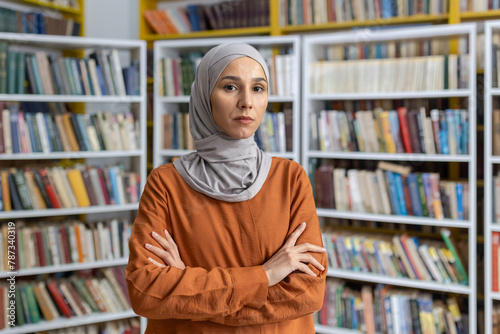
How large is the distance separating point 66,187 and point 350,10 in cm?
198

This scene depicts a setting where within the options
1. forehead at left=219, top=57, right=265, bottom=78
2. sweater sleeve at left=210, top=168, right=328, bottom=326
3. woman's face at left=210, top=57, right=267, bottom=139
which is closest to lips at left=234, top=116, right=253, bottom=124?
woman's face at left=210, top=57, right=267, bottom=139

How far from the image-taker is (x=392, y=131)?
7.73 ft

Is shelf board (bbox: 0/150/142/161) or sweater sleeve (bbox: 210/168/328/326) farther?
shelf board (bbox: 0/150/142/161)

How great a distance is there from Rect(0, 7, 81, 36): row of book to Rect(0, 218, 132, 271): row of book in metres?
1.20

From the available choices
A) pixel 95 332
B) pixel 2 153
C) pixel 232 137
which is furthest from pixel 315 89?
pixel 95 332

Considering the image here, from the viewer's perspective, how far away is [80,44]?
246cm

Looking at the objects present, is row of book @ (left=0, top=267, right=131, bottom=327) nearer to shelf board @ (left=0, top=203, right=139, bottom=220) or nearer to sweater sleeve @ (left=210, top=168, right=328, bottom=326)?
shelf board @ (left=0, top=203, right=139, bottom=220)

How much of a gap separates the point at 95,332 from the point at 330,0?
96.8 inches

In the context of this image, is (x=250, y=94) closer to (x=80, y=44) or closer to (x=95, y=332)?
(x=80, y=44)

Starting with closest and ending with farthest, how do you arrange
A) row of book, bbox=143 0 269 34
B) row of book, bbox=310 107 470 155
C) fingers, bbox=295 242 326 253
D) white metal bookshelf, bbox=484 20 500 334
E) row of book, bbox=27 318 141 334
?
fingers, bbox=295 242 326 253, white metal bookshelf, bbox=484 20 500 334, row of book, bbox=310 107 470 155, row of book, bbox=27 318 141 334, row of book, bbox=143 0 269 34

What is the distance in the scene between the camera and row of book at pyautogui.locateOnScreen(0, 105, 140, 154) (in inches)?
91.0

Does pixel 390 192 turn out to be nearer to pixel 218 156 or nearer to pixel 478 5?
pixel 478 5

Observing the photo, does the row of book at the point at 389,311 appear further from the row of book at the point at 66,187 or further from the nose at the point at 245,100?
the nose at the point at 245,100

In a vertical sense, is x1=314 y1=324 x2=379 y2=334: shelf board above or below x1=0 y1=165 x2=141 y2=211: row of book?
below
